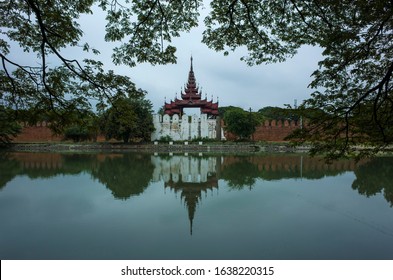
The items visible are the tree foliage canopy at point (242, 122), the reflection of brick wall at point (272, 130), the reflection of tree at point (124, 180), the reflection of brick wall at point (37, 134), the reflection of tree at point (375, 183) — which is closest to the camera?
the reflection of tree at point (375, 183)

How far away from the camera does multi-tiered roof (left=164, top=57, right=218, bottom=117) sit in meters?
33.3

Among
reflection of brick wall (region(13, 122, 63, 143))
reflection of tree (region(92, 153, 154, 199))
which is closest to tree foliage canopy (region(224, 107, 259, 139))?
reflection of tree (region(92, 153, 154, 199))

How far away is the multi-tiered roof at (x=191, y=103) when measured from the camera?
33312 mm

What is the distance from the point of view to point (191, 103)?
33219mm

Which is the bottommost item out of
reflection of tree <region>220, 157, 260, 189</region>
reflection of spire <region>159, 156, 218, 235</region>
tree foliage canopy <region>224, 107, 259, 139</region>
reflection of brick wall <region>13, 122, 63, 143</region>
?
reflection of spire <region>159, 156, 218, 235</region>

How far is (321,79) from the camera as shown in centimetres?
430

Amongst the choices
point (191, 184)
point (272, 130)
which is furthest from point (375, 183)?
point (272, 130)

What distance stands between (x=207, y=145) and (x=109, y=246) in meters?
23.1

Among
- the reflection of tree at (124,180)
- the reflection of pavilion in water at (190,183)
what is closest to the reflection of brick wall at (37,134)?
the reflection of tree at (124,180)

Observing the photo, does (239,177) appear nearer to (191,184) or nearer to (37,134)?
(191,184)

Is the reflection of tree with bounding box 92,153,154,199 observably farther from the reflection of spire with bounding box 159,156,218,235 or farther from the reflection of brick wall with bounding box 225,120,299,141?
→ the reflection of brick wall with bounding box 225,120,299,141

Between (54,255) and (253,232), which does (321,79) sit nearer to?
(253,232)

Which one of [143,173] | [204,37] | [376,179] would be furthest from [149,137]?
[204,37]

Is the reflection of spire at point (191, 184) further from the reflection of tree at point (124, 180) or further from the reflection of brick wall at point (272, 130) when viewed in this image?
the reflection of brick wall at point (272, 130)
